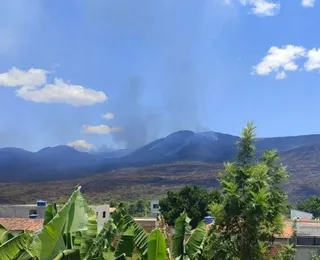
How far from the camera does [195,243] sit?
32.6 ft

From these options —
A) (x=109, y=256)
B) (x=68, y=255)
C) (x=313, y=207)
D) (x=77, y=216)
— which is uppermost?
(x=77, y=216)

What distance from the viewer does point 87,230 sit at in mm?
7871

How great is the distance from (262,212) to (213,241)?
4.32 feet

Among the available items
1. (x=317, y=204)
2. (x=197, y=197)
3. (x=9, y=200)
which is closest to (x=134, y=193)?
(x=9, y=200)

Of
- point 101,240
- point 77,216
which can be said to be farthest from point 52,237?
point 101,240

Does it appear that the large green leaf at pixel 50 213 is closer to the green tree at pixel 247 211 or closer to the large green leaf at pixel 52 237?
the large green leaf at pixel 52 237

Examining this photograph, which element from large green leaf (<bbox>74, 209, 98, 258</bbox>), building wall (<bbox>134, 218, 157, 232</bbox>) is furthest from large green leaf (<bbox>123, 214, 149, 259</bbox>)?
building wall (<bbox>134, 218, 157, 232</bbox>)

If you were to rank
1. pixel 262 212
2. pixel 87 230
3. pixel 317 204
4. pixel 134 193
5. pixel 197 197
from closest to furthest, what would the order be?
pixel 87 230 < pixel 262 212 < pixel 197 197 < pixel 317 204 < pixel 134 193

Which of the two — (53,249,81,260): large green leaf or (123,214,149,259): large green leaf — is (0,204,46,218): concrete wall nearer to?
(123,214,149,259): large green leaf

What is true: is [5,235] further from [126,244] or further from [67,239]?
[126,244]

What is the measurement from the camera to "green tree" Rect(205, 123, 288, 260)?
34.6 ft

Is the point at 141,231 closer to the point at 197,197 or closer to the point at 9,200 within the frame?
the point at 197,197

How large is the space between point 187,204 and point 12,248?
139 ft

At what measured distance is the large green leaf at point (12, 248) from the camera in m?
6.74
